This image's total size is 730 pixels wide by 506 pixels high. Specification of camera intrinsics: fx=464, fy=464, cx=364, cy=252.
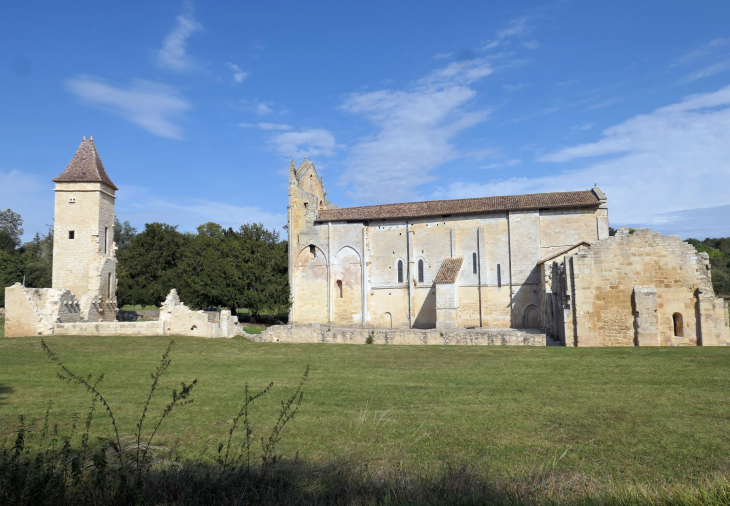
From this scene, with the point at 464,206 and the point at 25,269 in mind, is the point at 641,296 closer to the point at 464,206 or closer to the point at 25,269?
the point at 464,206

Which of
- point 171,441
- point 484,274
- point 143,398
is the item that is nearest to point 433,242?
point 484,274

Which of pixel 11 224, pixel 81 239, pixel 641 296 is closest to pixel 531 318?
pixel 641 296

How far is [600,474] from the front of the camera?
5.12 meters

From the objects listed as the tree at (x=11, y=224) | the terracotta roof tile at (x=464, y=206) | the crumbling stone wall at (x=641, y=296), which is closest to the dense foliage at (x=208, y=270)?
the terracotta roof tile at (x=464, y=206)

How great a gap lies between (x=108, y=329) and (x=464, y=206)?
935 inches

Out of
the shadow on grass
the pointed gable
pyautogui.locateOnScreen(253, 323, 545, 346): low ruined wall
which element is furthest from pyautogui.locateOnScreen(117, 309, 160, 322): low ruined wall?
the shadow on grass

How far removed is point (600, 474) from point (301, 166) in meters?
35.4

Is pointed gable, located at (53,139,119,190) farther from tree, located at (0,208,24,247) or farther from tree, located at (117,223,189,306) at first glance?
tree, located at (0,208,24,247)

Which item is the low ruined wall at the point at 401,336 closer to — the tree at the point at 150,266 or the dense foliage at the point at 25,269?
the tree at the point at 150,266

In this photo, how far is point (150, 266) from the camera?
134 feet

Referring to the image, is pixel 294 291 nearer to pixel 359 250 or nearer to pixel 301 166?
pixel 359 250

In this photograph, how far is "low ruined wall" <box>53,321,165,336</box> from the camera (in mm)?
21828

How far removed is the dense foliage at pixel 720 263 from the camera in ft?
178

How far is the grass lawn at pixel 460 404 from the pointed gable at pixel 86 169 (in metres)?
12.1
